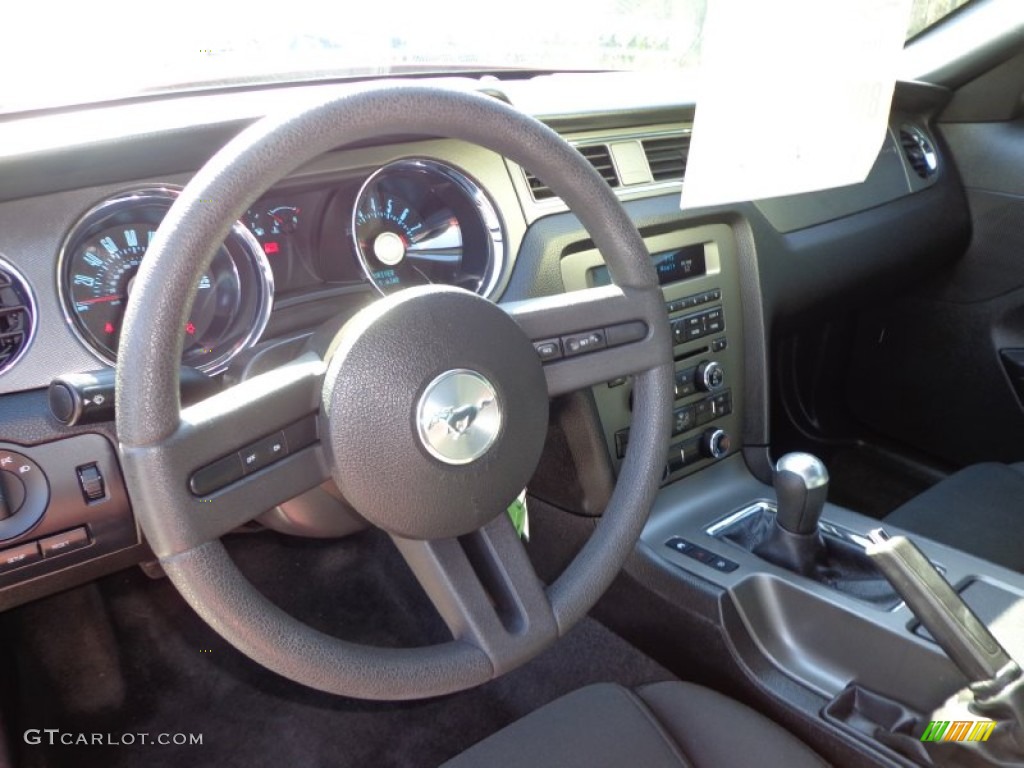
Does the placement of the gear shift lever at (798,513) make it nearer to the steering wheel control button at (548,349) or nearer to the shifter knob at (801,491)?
the shifter knob at (801,491)

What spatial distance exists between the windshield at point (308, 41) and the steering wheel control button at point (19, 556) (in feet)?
1.77

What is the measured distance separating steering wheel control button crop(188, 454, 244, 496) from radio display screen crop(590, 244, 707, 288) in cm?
75

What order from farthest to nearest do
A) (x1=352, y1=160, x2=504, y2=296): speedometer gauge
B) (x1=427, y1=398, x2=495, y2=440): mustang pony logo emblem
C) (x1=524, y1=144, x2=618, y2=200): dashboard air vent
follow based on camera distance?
1. (x1=524, y1=144, x2=618, y2=200): dashboard air vent
2. (x1=352, y1=160, x2=504, y2=296): speedometer gauge
3. (x1=427, y1=398, x2=495, y2=440): mustang pony logo emblem

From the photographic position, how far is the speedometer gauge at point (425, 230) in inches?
47.6

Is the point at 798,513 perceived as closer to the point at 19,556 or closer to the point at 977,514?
Result: the point at 977,514

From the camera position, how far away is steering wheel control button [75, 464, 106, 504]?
105cm

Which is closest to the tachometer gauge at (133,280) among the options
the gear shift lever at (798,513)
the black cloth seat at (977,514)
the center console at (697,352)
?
the center console at (697,352)

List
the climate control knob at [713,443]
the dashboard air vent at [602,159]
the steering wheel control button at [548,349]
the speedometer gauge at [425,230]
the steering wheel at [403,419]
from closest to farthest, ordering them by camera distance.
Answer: the steering wheel at [403,419]
the steering wheel control button at [548,349]
the speedometer gauge at [425,230]
the dashboard air vent at [602,159]
the climate control knob at [713,443]

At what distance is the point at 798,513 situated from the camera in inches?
50.3

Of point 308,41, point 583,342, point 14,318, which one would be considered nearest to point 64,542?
point 14,318

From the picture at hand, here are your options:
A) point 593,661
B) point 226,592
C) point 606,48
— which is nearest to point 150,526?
point 226,592

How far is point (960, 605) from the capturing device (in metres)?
0.96

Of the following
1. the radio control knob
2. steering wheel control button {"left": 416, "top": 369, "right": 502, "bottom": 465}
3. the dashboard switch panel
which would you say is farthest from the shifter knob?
the dashboard switch panel

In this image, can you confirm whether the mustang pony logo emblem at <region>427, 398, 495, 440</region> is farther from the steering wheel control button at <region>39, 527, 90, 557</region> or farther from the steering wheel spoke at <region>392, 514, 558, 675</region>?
the steering wheel control button at <region>39, 527, 90, 557</region>
